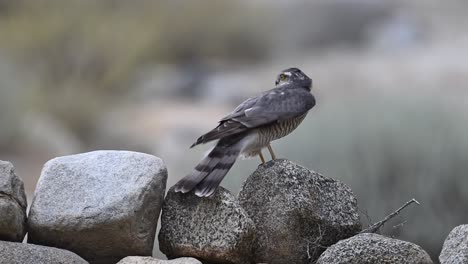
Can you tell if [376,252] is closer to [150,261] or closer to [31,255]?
[150,261]

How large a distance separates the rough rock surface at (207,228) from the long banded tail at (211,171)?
0.06 m

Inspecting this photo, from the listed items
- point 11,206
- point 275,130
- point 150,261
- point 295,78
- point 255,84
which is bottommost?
point 255,84

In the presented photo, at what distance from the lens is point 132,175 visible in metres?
4.46

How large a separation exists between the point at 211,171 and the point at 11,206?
86 cm

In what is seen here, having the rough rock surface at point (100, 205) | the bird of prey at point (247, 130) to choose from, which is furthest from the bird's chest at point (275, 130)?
the rough rock surface at point (100, 205)

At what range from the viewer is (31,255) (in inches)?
167

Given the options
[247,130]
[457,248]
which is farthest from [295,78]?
[457,248]

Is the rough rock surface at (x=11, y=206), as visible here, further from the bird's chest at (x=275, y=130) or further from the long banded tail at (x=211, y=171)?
the bird's chest at (x=275, y=130)

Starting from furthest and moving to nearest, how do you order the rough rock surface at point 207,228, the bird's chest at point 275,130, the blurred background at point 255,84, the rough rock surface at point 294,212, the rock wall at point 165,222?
the blurred background at point 255,84, the bird's chest at point 275,130, the rough rock surface at point 294,212, the rough rock surface at point 207,228, the rock wall at point 165,222

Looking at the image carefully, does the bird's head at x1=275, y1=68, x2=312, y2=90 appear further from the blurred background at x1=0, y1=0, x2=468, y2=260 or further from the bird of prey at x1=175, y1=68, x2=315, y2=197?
the blurred background at x1=0, y1=0, x2=468, y2=260

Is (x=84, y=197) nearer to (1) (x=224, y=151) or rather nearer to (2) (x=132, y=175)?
(2) (x=132, y=175)

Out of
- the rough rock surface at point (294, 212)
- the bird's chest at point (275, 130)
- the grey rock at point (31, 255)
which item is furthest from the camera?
the bird's chest at point (275, 130)

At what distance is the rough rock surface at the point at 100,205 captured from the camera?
4.35 m

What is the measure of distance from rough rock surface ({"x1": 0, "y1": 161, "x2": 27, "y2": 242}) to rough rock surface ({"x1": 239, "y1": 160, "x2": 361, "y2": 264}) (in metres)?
0.99
